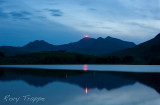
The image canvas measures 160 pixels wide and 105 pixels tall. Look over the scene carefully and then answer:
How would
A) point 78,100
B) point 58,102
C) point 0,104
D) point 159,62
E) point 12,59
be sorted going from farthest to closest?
1. point 12,59
2. point 159,62
3. point 78,100
4. point 58,102
5. point 0,104

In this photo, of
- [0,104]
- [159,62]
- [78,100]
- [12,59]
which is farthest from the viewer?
[12,59]

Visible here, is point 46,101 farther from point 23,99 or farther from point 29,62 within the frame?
point 29,62

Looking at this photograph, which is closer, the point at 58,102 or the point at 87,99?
the point at 58,102

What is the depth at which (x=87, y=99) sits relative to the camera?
1138 inches

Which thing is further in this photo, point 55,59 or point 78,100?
point 55,59

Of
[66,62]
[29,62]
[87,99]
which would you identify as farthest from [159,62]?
[87,99]

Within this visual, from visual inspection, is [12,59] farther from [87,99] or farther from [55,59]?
Answer: [87,99]

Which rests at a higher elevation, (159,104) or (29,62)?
(159,104)

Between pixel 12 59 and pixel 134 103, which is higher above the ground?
pixel 134 103

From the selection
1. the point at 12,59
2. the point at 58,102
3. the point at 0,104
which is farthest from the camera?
the point at 12,59

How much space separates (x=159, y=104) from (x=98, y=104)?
19.7 ft

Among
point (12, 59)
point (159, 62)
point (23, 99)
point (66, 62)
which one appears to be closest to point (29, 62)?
point (12, 59)

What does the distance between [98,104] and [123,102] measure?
309 centimetres

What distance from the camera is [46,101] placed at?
26.8m
